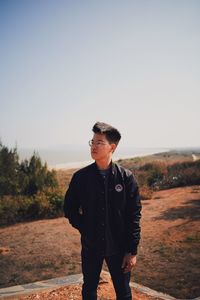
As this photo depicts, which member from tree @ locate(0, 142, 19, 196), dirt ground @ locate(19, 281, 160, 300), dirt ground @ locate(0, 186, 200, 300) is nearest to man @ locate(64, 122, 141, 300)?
dirt ground @ locate(19, 281, 160, 300)

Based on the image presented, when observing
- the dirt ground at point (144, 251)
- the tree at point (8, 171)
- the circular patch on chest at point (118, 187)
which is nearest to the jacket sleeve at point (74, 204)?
the circular patch on chest at point (118, 187)

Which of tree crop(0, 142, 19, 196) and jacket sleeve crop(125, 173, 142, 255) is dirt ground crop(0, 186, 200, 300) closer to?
jacket sleeve crop(125, 173, 142, 255)

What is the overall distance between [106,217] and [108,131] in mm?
825

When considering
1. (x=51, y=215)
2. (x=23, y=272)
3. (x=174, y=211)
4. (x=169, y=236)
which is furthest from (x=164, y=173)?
(x=23, y=272)

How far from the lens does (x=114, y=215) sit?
3.01 meters

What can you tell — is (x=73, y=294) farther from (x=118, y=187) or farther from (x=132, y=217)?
(x=118, y=187)

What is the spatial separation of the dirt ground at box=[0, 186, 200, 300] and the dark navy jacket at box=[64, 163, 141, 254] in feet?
5.98

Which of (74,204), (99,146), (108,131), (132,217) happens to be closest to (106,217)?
(132,217)

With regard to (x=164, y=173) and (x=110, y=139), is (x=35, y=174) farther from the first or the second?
(x=110, y=139)

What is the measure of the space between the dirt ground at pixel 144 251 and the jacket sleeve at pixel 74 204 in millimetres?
1796

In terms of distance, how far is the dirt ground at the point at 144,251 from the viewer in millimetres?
5935

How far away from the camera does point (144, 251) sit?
7.75 meters

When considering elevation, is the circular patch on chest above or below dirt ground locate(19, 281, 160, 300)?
above

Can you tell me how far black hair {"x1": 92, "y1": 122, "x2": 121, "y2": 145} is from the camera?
2.99 m
